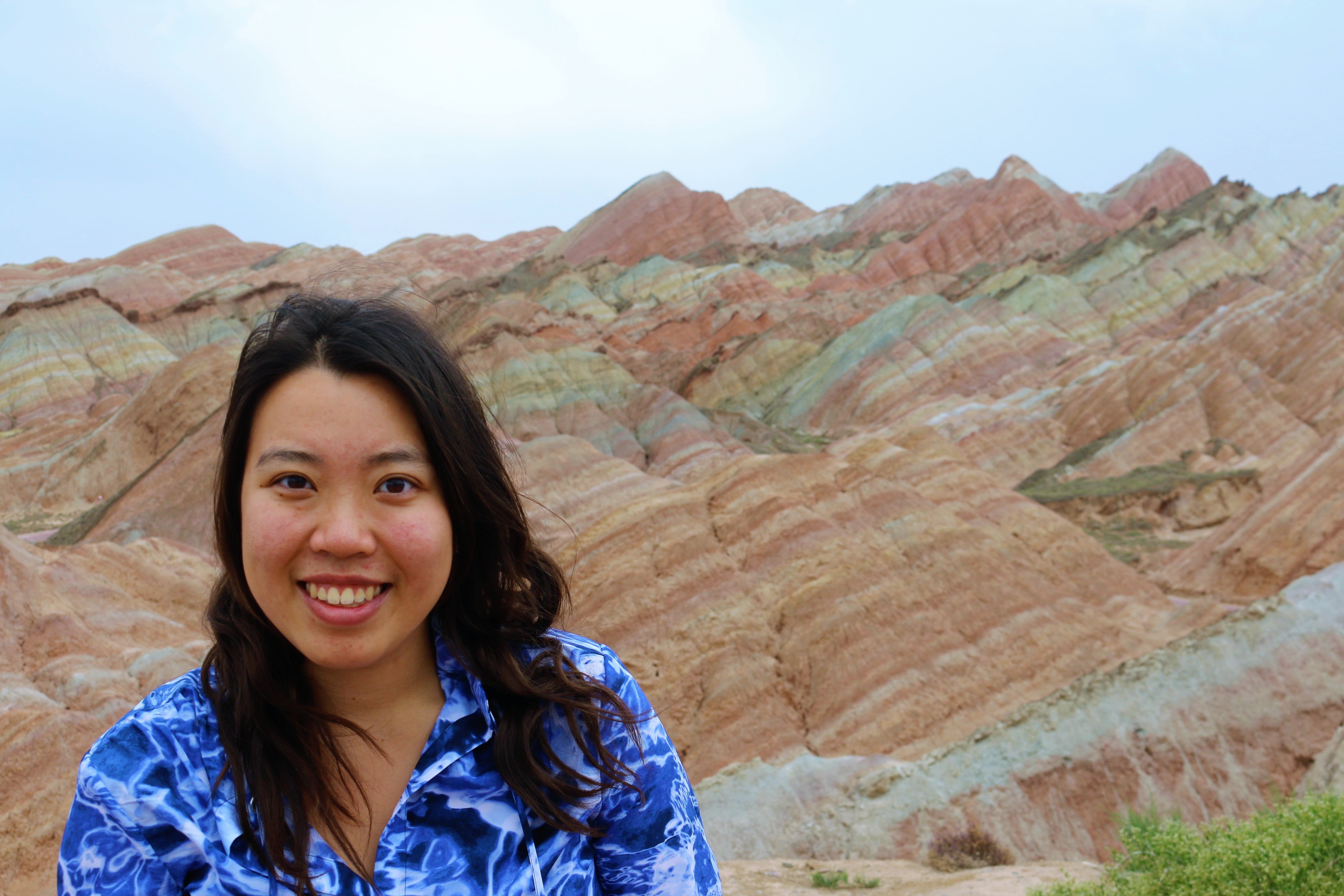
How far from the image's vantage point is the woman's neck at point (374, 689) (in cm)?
157

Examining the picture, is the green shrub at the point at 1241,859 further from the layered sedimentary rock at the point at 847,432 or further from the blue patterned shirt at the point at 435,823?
the blue patterned shirt at the point at 435,823

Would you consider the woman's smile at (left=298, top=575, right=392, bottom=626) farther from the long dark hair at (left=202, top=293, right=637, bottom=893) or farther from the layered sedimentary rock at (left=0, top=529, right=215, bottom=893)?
the layered sedimentary rock at (left=0, top=529, right=215, bottom=893)

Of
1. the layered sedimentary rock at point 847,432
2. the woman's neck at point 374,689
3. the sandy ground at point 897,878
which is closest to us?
the woman's neck at point 374,689

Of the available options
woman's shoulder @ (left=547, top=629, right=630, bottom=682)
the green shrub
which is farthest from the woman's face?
the green shrub

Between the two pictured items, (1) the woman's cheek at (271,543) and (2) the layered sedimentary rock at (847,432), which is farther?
(2) the layered sedimentary rock at (847,432)

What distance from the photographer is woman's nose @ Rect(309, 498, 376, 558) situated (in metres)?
1.41

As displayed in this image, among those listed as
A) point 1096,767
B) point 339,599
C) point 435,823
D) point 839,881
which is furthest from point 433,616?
point 1096,767

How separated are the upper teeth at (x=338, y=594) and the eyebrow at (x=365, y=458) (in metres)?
0.19

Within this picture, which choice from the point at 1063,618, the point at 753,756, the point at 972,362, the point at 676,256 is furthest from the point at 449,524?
the point at 676,256

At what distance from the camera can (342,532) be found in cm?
141

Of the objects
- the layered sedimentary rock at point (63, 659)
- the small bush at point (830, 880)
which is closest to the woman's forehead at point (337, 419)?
the layered sedimentary rock at point (63, 659)

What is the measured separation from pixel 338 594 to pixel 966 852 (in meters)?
9.28

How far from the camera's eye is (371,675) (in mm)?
1572

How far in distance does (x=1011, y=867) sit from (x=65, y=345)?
4466 centimetres
